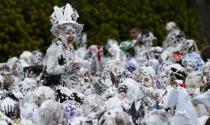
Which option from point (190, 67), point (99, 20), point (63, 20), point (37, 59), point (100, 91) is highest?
point (99, 20)

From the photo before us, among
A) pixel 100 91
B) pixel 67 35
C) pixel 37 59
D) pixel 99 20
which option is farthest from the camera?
pixel 99 20

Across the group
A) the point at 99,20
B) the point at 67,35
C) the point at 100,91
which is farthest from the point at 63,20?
the point at 99,20

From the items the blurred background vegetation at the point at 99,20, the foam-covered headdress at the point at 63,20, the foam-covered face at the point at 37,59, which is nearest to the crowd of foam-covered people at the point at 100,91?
the foam-covered headdress at the point at 63,20

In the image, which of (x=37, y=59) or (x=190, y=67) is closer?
(x=190, y=67)

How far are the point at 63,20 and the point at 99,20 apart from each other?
37.1 feet

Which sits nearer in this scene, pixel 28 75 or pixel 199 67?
pixel 199 67

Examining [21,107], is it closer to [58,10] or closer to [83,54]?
[58,10]

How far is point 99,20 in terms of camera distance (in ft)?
73.7

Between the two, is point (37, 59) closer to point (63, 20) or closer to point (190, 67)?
point (190, 67)

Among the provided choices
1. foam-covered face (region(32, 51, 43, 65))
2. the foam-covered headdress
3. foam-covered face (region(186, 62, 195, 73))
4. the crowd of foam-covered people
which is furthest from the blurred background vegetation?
the foam-covered headdress

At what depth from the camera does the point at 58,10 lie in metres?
11.2

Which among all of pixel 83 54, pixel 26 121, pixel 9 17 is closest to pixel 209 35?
pixel 9 17

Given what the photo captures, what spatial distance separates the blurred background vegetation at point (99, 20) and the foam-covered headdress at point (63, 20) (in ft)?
29.6

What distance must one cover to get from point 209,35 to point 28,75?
1022 centimetres
